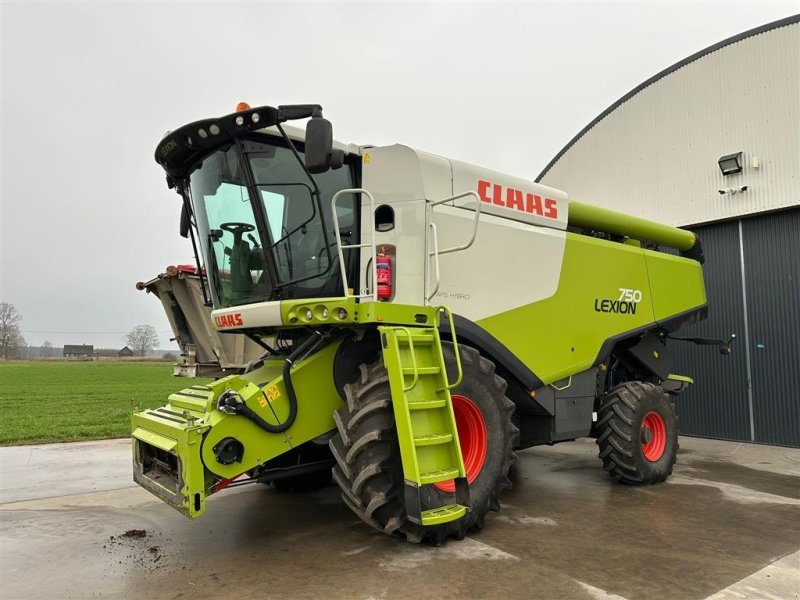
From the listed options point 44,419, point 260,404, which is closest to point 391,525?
point 260,404

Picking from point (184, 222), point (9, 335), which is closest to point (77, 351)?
point (9, 335)

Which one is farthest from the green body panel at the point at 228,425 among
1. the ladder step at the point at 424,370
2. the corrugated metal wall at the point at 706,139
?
the corrugated metal wall at the point at 706,139

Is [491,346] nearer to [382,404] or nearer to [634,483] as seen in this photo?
[382,404]

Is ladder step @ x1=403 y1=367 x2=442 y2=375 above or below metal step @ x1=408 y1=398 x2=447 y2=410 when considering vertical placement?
above

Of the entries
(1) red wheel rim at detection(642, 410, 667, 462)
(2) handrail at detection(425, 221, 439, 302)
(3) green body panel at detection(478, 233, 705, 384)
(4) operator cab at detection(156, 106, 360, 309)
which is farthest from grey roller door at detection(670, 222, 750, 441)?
(4) operator cab at detection(156, 106, 360, 309)

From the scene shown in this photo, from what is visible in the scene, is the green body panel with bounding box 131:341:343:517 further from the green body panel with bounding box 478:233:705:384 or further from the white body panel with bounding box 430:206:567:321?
the green body panel with bounding box 478:233:705:384

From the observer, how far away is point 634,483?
580cm

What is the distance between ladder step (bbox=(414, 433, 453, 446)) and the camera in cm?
358

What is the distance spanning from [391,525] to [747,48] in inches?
340

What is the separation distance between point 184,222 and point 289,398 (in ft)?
6.52

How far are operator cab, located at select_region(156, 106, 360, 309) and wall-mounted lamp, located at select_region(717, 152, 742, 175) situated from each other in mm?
6583

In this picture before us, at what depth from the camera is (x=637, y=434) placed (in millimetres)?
5742

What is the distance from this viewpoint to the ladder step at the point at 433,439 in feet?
11.8

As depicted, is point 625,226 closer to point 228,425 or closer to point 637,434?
point 637,434
